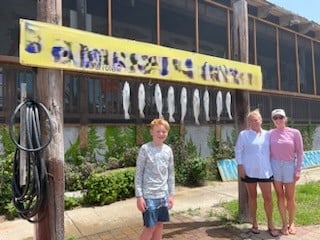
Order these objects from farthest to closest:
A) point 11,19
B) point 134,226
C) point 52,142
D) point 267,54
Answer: point 267,54
point 11,19
point 134,226
point 52,142

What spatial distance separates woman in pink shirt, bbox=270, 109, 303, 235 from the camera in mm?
5098

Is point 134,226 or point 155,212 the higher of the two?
point 155,212

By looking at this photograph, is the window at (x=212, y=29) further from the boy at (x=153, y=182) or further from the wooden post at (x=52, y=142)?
the boy at (x=153, y=182)

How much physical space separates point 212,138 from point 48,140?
8014 mm

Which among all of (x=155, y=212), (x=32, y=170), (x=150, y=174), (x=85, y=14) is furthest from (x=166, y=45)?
(x=32, y=170)

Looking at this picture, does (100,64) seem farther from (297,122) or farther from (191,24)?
(297,122)

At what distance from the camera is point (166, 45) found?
Answer: 13023 millimetres

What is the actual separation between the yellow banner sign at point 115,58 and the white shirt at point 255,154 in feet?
3.23

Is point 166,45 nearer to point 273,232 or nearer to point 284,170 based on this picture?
point 284,170

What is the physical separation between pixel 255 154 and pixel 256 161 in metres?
0.10

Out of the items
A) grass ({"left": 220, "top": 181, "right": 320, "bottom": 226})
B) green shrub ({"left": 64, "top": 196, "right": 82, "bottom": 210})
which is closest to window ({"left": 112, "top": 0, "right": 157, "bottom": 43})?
green shrub ({"left": 64, "top": 196, "right": 82, "bottom": 210})

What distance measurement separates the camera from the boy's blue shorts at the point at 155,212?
3818mm

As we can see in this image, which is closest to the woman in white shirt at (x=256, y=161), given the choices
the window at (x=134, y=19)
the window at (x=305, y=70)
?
the window at (x=134, y=19)

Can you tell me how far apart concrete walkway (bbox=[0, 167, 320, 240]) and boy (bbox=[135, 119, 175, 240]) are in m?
1.39
